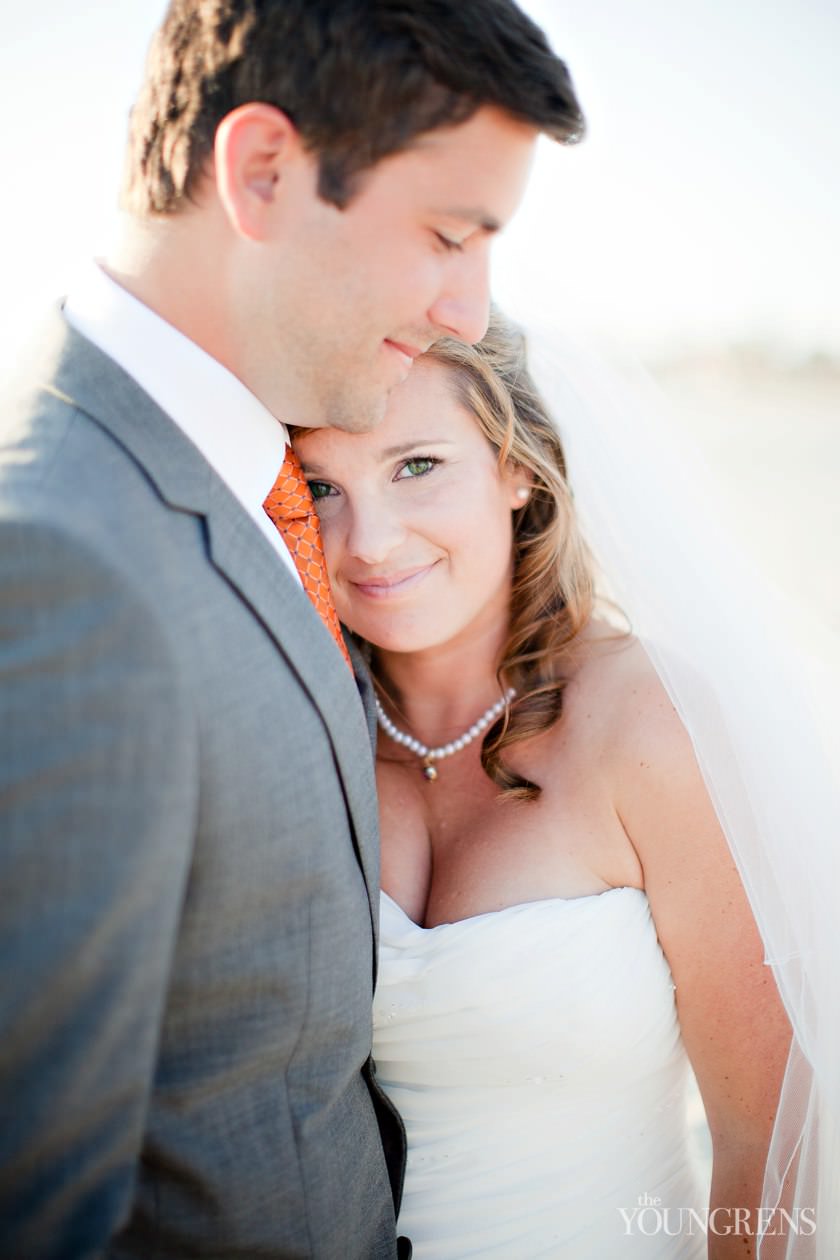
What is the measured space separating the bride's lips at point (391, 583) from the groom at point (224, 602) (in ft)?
1.83

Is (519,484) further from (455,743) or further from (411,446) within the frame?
(455,743)

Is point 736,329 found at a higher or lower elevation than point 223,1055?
lower

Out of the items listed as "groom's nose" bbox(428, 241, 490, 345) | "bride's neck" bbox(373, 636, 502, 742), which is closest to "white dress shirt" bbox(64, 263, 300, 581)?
"groom's nose" bbox(428, 241, 490, 345)

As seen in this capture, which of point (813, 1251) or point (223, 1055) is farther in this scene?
point (813, 1251)

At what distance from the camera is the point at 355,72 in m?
1.45

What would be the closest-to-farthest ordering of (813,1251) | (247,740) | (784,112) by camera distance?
(247,740), (813,1251), (784,112)

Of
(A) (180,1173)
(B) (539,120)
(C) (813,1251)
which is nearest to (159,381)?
(B) (539,120)

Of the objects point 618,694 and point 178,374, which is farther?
point 618,694

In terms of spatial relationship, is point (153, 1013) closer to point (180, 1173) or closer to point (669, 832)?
point (180, 1173)

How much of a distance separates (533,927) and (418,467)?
1028 millimetres

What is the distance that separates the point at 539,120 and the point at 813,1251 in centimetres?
220

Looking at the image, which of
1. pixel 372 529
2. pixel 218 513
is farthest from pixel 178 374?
pixel 372 529

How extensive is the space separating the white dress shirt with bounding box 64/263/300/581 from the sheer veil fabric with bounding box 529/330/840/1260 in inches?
42.2

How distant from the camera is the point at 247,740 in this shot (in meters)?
1.34
